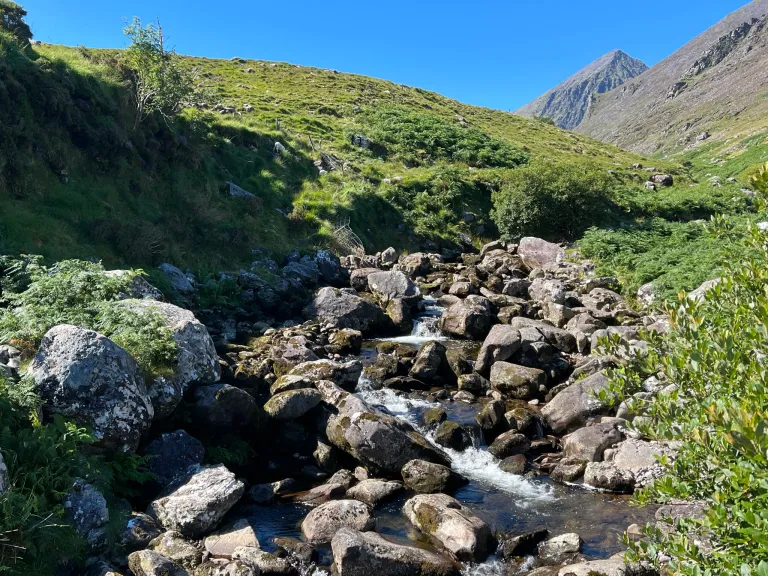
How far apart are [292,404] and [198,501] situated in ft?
12.1

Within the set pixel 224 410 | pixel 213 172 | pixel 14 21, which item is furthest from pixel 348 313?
pixel 14 21

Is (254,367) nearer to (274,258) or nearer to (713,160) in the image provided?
(274,258)

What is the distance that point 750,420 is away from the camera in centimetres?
335

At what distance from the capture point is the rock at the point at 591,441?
40.0 ft

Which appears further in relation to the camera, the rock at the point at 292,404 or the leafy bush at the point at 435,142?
the leafy bush at the point at 435,142

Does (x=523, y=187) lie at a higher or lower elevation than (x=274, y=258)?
higher

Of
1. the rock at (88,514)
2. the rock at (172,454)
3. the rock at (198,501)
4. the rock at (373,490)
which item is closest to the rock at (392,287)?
the rock at (373,490)

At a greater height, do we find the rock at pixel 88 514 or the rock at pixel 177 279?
the rock at pixel 177 279

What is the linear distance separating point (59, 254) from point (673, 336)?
19.3 metres

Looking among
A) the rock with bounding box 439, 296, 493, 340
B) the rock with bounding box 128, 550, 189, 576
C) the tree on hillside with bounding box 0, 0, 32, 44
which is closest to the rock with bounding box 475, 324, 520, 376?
the rock with bounding box 439, 296, 493, 340

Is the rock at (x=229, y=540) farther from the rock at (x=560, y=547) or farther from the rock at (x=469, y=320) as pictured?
the rock at (x=469, y=320)

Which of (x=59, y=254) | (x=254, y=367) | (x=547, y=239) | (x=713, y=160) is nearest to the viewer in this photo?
(x=254, y=367)

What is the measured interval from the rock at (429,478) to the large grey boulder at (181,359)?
5300 millimetres

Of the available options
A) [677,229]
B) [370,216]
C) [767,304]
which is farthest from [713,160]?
[767,304]
